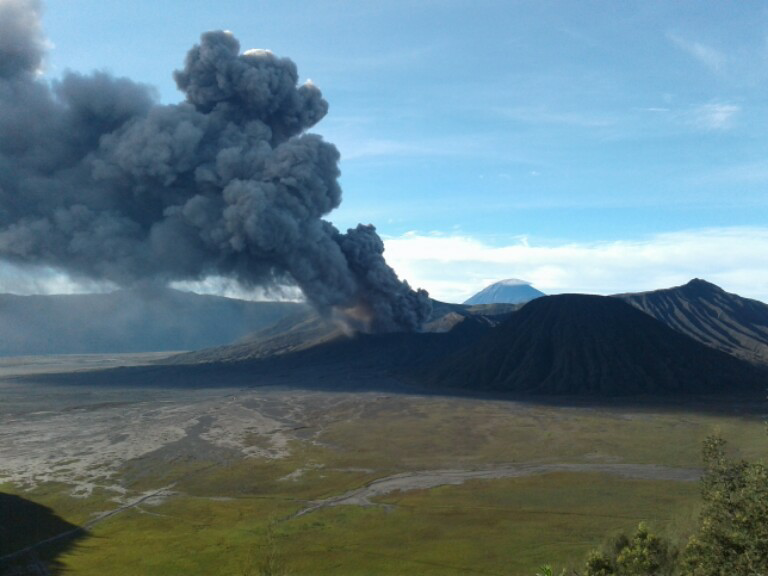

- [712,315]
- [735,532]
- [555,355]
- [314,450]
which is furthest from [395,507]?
[712,315]

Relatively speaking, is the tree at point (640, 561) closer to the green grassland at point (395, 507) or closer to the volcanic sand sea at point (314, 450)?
the green grassland at point (395, 507)

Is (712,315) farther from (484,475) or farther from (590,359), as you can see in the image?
(484,475)

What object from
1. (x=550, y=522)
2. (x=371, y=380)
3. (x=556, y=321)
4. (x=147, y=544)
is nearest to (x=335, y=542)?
(x=147, y=544)

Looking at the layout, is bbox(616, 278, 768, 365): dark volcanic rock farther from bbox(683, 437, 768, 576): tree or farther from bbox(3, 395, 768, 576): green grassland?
bbox(683, 437, 768, 576): tree

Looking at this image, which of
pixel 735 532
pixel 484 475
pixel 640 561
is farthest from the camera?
pixel 484 475

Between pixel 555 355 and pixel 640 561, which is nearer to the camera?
pixel 640 561
